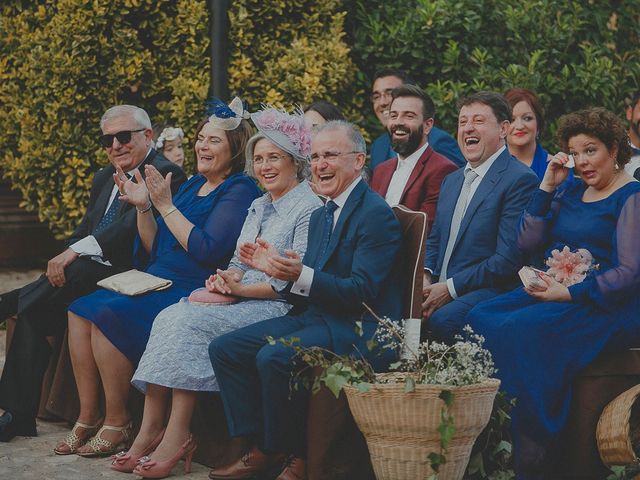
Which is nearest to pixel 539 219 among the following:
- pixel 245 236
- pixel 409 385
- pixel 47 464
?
pixel 409 385

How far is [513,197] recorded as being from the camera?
6508 millimetres

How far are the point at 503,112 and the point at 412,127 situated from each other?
941 millimetres

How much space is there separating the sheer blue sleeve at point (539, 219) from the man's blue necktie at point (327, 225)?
1.01 m

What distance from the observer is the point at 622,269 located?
218 inches

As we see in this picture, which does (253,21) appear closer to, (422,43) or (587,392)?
(422,43)

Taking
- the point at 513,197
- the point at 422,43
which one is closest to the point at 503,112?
the point at 513,197

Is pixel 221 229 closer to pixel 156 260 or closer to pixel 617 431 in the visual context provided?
pixel 156 260

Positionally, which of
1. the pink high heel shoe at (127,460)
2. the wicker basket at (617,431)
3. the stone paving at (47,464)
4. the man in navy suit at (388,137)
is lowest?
the stone paving at (47,464)

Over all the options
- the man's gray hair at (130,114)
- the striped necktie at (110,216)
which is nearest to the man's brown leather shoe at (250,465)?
the striped necktie at (110,216)

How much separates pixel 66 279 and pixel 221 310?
1.45 metres

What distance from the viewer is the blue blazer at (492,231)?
638 cm

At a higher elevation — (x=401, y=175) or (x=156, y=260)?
(x=401, y=175)

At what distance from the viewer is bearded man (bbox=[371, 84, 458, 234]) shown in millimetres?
7422

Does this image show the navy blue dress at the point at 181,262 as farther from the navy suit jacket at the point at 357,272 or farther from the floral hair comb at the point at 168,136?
the floral hair comb at the point at 168,136
